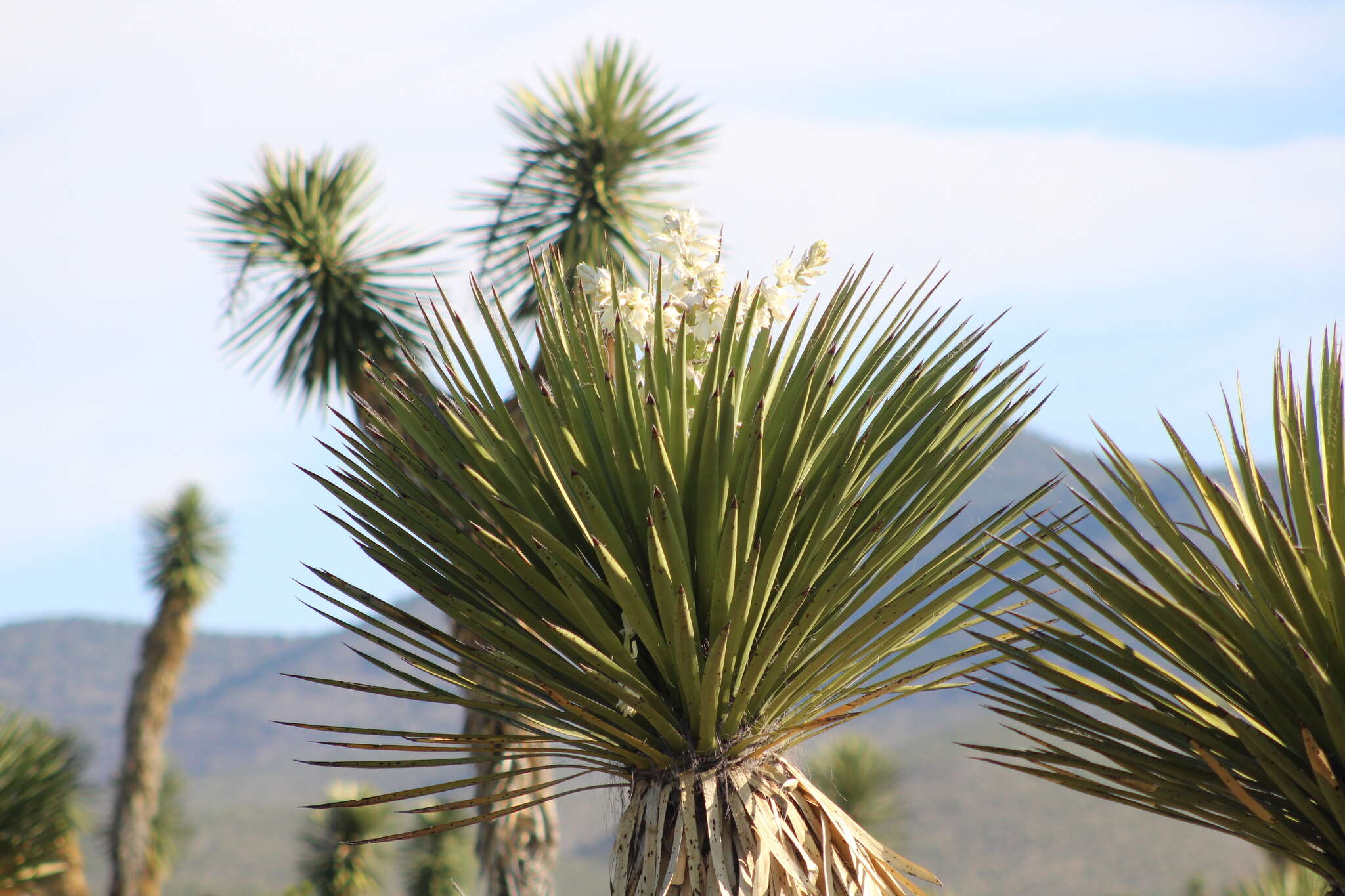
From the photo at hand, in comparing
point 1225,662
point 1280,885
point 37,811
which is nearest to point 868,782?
point 1280,885

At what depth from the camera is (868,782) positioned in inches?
855

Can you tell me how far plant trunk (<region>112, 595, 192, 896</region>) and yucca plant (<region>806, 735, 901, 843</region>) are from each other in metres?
10.1

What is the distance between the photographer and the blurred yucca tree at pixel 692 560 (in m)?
2.78

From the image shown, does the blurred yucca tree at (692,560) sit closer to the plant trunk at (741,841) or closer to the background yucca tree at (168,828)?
the plant trunk at (741,841)

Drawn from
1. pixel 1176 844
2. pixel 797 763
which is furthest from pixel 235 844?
pixel 797 763

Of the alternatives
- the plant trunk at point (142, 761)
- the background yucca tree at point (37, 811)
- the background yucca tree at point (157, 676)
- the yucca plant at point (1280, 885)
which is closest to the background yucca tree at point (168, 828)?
the background yucca tree at point (157, 676)

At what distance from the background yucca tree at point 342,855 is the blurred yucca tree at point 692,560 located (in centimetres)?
1771

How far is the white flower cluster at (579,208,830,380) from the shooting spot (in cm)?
328

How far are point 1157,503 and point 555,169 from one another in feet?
29.1

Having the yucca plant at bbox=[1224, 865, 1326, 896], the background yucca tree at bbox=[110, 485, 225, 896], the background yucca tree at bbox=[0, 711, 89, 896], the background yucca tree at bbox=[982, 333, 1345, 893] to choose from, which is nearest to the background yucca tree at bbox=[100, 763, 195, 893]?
the background yucca tree at bbox=[110, 485, 225, 896]

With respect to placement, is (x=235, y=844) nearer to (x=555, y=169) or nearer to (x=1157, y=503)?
(x=555, y=169)

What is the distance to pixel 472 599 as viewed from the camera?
10.1 feet

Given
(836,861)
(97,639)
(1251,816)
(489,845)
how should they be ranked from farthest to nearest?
(97,639) → (489,845) → (836,861) → (1251,816)

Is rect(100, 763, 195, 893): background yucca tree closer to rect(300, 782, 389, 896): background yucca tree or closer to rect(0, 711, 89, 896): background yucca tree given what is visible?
rect(300, 782, 389, 896): background yucca tree
